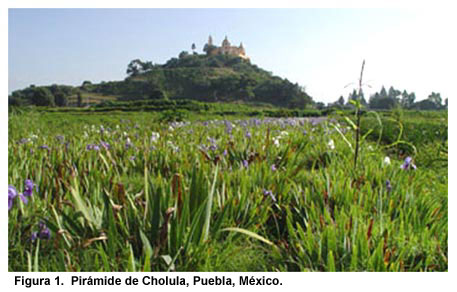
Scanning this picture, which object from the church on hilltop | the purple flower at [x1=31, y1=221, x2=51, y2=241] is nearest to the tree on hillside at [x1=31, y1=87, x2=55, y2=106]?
the purple flower at [x1=31, y1=221, x2=51, y2=241]

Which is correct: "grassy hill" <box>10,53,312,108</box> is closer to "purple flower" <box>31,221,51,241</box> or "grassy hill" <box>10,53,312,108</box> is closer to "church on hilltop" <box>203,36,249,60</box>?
"church on hilltop" <box>203,36,249,60</box>

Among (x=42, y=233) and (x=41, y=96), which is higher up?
(x=41, y=96)

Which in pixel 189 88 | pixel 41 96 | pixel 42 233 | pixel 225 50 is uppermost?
pixel 225 50

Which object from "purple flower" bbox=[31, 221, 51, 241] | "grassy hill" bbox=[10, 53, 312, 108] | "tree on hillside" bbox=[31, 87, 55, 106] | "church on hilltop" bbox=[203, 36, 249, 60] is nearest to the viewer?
"purple flower" bbox=[31, 221, 51, 241]

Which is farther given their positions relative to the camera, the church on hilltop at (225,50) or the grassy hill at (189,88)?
the church on hilltop at (225,50)

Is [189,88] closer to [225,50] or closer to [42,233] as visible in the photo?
[225,50]

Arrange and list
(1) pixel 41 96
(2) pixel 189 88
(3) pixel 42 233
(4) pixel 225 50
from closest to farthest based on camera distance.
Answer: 1. (3) pixel 42 233
2. (1) pixel 41 96
3. (2) pixel 189 88
4. (4) pixel 225 50

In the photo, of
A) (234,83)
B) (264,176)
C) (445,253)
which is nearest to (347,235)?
(445,253)

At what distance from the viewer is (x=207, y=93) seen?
4256 cm

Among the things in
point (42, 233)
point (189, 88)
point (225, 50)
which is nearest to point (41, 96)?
point (189, 88)

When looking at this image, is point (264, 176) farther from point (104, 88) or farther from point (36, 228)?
point (104, 88)

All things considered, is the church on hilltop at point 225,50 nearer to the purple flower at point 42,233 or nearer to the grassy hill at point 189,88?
the grassy hill at point 189,88

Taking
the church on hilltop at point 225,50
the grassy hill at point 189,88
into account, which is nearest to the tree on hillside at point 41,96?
the grassy hill at point 189,88
